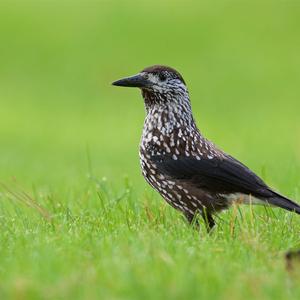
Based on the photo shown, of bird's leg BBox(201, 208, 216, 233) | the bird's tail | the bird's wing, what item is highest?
the bird's wing

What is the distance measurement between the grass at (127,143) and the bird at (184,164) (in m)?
0.18

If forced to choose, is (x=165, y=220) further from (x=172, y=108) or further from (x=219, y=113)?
(x=219, y=113)

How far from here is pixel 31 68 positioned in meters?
25.7

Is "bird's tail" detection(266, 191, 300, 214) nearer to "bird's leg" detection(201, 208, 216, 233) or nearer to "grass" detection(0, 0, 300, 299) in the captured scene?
"grass" detection(0, 0, 300, 299)

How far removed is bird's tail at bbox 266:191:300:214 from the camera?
23.2ft

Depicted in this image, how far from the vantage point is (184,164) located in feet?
24.4

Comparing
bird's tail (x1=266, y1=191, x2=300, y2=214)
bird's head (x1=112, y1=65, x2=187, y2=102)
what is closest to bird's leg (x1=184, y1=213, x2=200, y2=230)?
bird's tail (x1=266, y1=191, x2=300, y2=214)

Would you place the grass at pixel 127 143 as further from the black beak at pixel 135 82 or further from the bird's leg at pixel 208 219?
the black beak at pixel 135 82

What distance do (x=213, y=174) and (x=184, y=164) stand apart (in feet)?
0.83

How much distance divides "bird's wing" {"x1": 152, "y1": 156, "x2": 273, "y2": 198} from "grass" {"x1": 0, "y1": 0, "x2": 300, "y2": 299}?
257 mm

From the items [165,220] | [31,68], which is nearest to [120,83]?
[165,220]

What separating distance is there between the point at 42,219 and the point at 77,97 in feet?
54.9

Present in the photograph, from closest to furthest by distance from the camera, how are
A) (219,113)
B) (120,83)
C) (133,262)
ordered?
(133,262) → (120,83) → (219,113)

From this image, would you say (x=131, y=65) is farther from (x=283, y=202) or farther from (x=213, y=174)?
(x=283, y=202)
